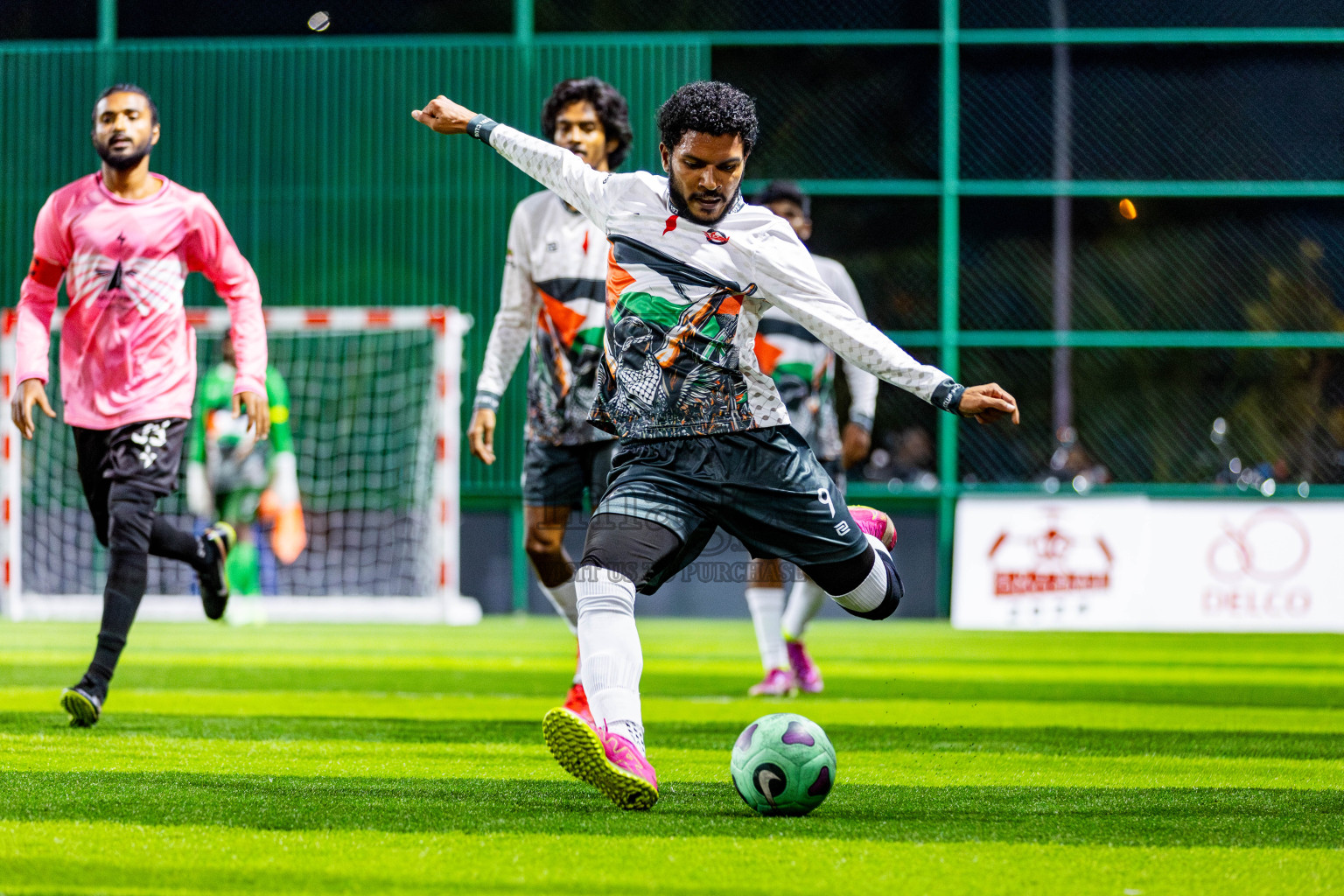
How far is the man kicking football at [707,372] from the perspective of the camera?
4.38 meters

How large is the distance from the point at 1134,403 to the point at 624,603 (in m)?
14.4

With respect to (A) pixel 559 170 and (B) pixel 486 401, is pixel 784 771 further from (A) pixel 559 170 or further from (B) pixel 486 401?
(B) pixel 486 401

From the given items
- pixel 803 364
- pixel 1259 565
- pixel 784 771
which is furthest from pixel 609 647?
pixel 1259 565

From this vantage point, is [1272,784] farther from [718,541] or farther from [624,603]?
[718,541]

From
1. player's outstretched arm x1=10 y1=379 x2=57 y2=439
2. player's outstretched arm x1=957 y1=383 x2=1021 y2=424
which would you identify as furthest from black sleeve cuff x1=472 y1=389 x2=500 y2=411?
player's outstretched arm x1=957 y1=383 x2=1021 y2=424

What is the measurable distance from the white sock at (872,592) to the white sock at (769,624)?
3.10m

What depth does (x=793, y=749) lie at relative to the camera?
4.11 metres

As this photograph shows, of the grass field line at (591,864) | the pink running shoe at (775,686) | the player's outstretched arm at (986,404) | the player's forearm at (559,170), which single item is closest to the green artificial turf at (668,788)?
the grass field line at (591,864)

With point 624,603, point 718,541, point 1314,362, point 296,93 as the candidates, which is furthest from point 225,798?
point 1314,362

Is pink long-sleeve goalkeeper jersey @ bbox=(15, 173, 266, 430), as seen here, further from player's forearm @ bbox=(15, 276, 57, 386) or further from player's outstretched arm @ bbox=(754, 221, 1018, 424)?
player's outstretched arm @ bbox=(754, 221, 1018, 424)

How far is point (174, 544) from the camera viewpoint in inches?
256

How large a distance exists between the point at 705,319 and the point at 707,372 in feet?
0.44

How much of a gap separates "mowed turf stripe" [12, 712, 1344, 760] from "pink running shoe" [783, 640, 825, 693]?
56.1 inches

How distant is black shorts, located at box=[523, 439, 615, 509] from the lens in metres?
6.12
